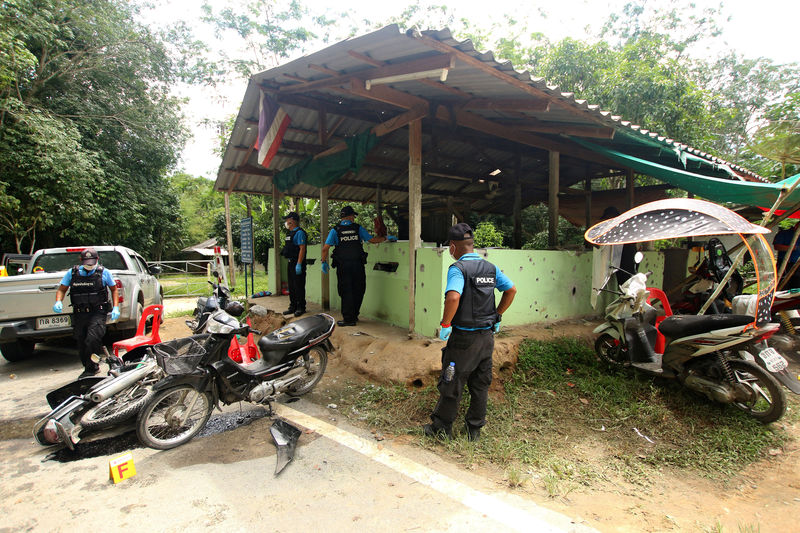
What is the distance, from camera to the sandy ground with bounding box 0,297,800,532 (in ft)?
7.37

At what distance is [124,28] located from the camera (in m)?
15.0

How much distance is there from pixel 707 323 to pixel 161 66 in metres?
19.9

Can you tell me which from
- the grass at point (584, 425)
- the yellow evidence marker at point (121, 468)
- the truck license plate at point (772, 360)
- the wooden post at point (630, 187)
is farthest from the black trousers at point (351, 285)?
the wooden post at point (630, 187)

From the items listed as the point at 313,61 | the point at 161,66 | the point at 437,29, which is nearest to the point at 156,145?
the point at 161,66

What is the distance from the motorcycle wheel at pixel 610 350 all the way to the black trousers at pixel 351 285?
→ 3207 millimetres

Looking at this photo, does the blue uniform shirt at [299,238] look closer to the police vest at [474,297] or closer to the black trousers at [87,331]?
the black trousers at [87,331]

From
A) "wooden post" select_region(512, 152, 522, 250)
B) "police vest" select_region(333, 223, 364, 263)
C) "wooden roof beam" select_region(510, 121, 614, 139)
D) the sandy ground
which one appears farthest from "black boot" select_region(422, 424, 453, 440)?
"wooden post" select_region(512, 152, 522, 250)

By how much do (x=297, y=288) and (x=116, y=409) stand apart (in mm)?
3524

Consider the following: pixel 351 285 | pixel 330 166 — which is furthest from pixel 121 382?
pixel 330 166

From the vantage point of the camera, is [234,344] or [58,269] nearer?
[234,344]

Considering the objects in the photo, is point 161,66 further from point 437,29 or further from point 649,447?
point 649,447

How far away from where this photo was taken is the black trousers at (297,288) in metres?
6.55

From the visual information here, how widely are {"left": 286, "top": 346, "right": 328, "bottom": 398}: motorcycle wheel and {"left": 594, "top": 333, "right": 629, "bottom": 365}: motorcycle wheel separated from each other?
3280 mm

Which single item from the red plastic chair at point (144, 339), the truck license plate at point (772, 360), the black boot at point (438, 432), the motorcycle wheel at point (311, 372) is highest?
the red plastic chair at point (144, 339)
